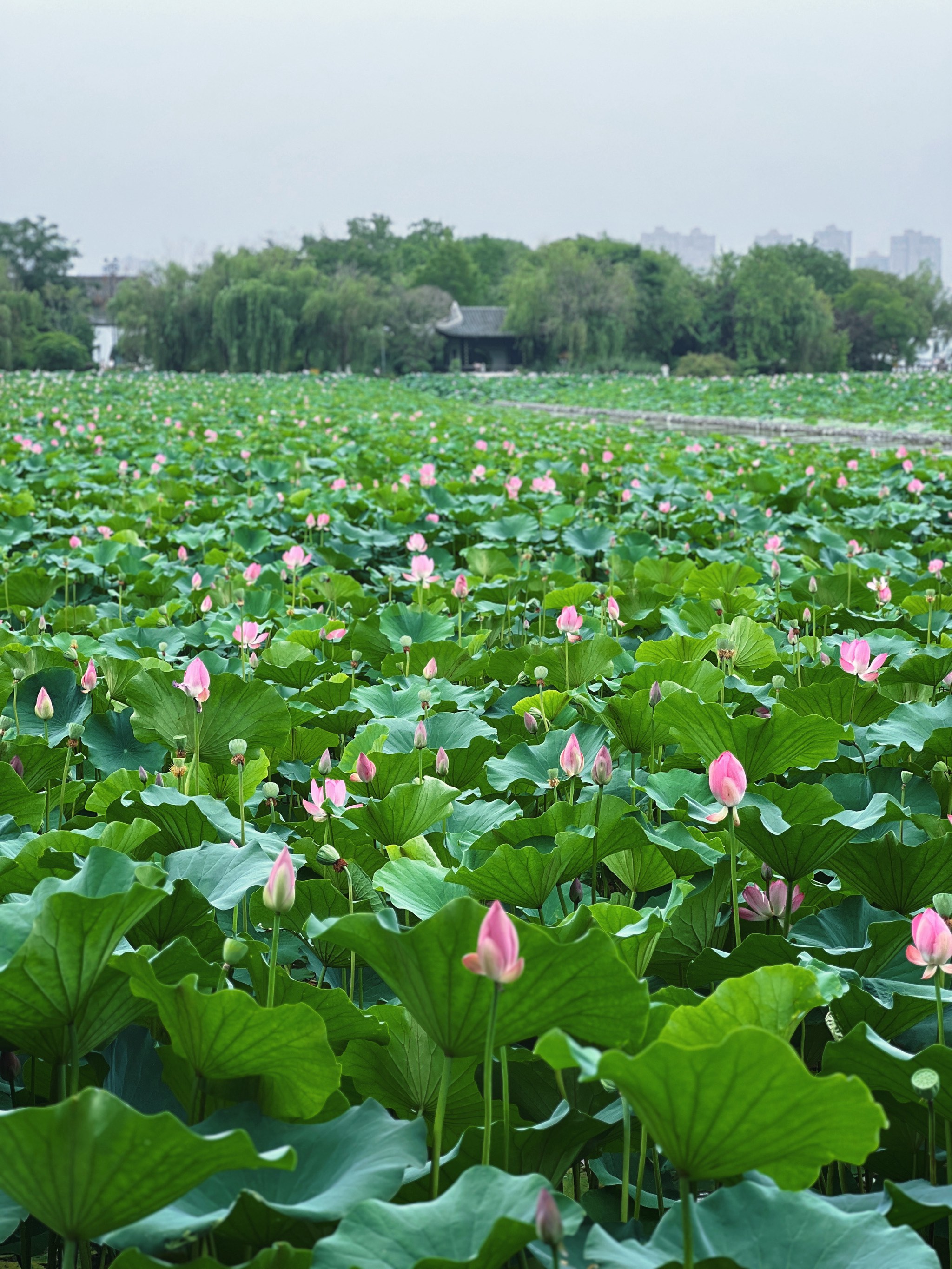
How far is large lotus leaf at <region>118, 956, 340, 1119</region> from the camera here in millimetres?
797

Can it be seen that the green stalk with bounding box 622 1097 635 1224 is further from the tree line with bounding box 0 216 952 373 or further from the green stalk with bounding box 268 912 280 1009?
the tree line with bounding box 0 216 952 373

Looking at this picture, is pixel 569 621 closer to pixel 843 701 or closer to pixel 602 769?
pixel 843 701

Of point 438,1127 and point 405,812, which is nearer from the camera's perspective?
point 438,1127

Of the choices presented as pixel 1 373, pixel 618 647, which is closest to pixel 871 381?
pixel 1 373

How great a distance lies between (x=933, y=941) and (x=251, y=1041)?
556 mm

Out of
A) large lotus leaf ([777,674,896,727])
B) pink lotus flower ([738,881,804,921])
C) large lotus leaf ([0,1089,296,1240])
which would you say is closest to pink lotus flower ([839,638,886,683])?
large lotus leaf ([777,674,896,727])

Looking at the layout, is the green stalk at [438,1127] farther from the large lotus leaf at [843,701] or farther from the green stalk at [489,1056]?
the large lotus leaf at [843,701]

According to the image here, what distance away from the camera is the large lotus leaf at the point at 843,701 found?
1.95 metres

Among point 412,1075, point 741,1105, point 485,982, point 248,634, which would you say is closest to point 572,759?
point 412,1075

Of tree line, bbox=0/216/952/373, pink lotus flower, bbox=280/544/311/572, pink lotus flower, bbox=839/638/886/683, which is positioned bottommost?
pink lotus flower, bbox=839/638/886/683

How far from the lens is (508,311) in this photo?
1704 inches

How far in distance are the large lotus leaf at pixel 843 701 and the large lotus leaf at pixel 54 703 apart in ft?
4.15

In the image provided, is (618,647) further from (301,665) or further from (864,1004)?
(864,1004)

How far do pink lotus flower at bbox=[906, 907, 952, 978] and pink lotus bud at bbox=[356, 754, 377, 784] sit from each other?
Result: 0.73 metres
